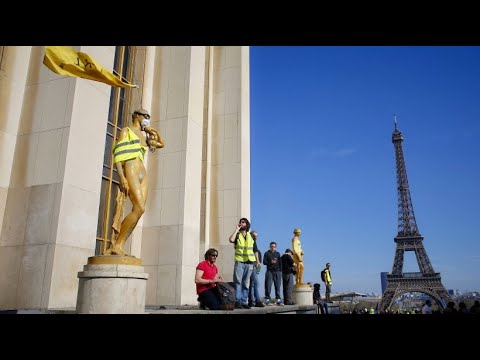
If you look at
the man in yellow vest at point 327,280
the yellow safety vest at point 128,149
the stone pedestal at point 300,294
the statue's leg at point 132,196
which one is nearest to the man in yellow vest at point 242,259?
the statue's leg at point 132,196

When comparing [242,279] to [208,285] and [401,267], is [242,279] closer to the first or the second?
[208,285]

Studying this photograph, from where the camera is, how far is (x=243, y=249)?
28.7 feet

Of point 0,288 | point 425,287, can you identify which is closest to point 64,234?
point 0,288

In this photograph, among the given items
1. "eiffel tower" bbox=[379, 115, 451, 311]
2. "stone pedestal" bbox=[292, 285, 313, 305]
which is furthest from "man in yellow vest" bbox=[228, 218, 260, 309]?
"eiffel tower" bbox=[379, 115, 451, 311]

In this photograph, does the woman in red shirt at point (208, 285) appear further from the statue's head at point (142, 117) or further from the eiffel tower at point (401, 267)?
the eiffel tower at point (401, 267)

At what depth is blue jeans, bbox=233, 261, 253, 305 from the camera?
8.73 metres

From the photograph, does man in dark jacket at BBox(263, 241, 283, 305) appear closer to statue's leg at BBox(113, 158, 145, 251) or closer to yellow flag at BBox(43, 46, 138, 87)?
statue's leg at BBox(113, 158, 145, 251)

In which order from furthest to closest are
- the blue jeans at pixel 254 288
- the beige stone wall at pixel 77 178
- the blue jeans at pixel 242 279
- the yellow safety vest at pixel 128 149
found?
the blue jeans at pixel 254 288 < the blue jeans at pixel 242 279 < the beige stone wall at pixel 77 178 < the yellow safety vest at pixel 128 149

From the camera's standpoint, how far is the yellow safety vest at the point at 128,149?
6.90 m

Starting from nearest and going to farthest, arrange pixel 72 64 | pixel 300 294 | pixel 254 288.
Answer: pixel 72 64 < pixel 254 288 < pixel 300 294

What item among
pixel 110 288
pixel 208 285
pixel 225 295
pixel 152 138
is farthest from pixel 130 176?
pixel 225 295

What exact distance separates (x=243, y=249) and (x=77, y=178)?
425 centimetres

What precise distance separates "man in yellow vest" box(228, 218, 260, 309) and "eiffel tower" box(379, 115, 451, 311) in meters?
63.3

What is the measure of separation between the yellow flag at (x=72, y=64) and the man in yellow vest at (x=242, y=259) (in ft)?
13.4
